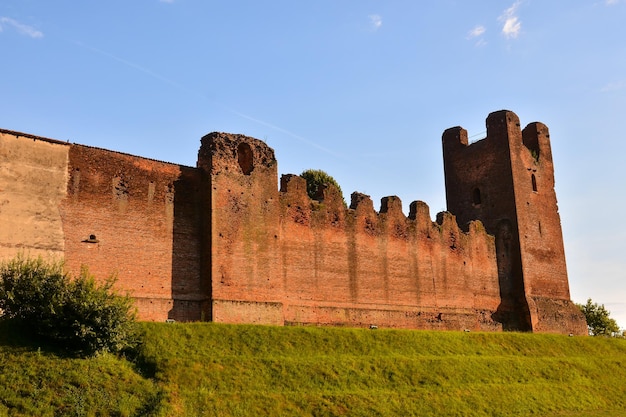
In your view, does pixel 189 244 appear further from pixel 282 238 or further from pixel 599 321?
pixel 599 321

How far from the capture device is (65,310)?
15539 mm

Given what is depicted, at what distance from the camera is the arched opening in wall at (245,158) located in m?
23.5

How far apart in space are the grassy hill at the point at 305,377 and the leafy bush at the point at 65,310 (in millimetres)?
454

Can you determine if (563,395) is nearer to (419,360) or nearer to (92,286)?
(419,360)

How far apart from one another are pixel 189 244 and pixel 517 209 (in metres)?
16.9

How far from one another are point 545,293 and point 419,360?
15.9 metres

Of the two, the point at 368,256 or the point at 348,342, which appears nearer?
the point at 348,342

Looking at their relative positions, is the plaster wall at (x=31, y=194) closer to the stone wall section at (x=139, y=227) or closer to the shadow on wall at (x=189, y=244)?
the stone wall section at (x=139, y=227)

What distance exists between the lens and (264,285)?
22.7 m

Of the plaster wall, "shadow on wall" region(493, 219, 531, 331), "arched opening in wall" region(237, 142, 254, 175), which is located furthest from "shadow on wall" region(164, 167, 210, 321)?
"shadow on wall" region(493, 219, 531, 331)

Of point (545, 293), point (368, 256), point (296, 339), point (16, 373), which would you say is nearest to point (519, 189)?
point (545, 293)

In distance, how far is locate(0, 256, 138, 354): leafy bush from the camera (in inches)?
604

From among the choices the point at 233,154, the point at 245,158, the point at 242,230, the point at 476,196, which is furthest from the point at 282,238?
the point at 476,196

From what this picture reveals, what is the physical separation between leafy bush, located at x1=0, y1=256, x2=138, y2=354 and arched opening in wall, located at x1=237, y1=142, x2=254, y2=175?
791 cm
